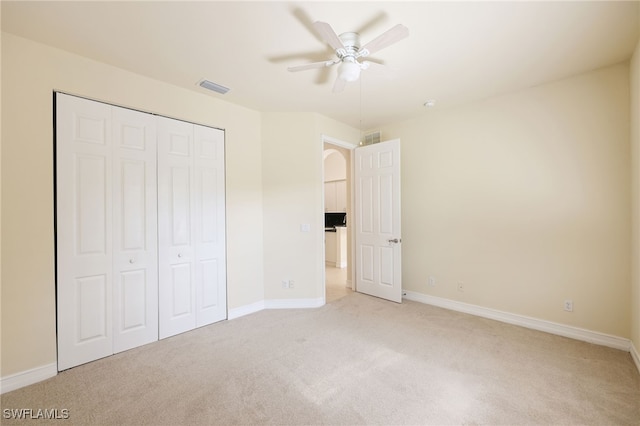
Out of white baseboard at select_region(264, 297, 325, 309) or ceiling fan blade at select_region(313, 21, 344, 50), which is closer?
ceiling fan blade at select_region(313, 21, 344, 50)

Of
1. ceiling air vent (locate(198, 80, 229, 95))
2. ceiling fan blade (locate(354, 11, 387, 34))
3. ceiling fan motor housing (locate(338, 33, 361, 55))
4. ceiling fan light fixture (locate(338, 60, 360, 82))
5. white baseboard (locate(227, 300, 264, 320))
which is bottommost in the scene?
white baseboard (locate(227, 300, 264, 320))

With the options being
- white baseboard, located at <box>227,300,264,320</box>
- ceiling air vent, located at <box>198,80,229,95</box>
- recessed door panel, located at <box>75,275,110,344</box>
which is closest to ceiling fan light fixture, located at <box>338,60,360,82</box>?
ceiling air vent, located at <box>198,80,229,95</box>

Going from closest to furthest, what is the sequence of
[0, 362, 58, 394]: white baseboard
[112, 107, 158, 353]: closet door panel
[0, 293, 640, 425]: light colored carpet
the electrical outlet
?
[0, 293, 640, 425]: light colored carpet, [0, 362, 58, 394]: white baseboard, [112, 107, 158, 353]: closet door panel, the electrical outlet

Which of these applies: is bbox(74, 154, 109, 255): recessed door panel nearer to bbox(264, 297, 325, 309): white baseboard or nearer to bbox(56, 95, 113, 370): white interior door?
bbox(56, 95, 113, 370): white interior door

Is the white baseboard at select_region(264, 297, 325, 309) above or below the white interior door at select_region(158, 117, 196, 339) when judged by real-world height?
below

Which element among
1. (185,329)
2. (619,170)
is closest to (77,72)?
(185,329)

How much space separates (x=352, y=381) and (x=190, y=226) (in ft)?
7.51

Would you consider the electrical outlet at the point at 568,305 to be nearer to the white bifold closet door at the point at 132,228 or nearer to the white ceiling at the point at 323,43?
the white ceiling at the point at 323,43

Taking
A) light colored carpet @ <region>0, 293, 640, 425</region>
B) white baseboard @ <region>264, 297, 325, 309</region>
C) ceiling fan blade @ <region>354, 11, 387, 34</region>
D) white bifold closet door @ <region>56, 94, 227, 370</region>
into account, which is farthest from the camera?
white baseboard @ <region>264, 297, 325, 309</region>

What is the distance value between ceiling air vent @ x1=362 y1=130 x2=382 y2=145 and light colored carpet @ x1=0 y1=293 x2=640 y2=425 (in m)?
2.85

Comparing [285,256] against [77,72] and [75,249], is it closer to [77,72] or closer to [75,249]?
[75,249]

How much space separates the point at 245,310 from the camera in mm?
3428

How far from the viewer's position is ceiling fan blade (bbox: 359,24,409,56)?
1.60 m

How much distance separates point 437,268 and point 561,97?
238cm
